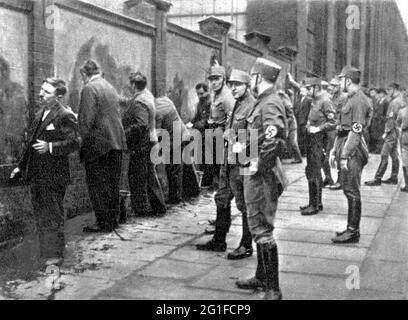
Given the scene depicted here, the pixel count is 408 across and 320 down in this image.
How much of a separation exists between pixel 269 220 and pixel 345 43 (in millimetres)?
26449

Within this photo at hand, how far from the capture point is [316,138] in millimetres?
9164

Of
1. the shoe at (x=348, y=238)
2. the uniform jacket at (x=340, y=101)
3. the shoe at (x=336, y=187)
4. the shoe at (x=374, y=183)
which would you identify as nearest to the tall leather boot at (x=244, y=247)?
the shoe at (x=348, y=238)

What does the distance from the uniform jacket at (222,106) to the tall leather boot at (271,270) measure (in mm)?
3153

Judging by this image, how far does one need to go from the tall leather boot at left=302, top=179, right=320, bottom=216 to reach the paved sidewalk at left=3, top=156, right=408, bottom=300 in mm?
111

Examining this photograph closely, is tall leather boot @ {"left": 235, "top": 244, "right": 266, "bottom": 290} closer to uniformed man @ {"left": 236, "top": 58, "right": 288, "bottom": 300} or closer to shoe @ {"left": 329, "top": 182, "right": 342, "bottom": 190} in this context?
uniformed man @ {"left": 236, "top": 58, "right": 288, "bottom": 300}

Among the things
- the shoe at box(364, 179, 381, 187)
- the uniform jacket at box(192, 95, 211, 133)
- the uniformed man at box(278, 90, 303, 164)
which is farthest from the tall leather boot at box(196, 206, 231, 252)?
the shoe at box(364, 179, 381, 187)

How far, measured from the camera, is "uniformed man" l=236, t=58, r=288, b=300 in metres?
4.94

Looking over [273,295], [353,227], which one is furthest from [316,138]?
[273,295]

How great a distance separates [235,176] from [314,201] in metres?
3.07

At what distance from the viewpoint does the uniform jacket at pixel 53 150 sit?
19.6 feet

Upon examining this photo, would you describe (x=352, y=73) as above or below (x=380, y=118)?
above

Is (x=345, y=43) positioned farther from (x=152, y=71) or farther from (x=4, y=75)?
(x=4, y=75)

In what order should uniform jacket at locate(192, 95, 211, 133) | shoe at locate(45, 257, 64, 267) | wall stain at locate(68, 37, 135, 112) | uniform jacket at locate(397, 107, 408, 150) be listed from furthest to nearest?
1. uniform jacket at locate(397, 107, 408, 150)
2. uniform jacket at locate(192, 95, 211, 133)
3. wall stain at locate(68, 37, 135, 112)
4. shoe at locate(45, 257, 64, 267)

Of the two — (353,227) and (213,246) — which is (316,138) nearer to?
(353,227)
